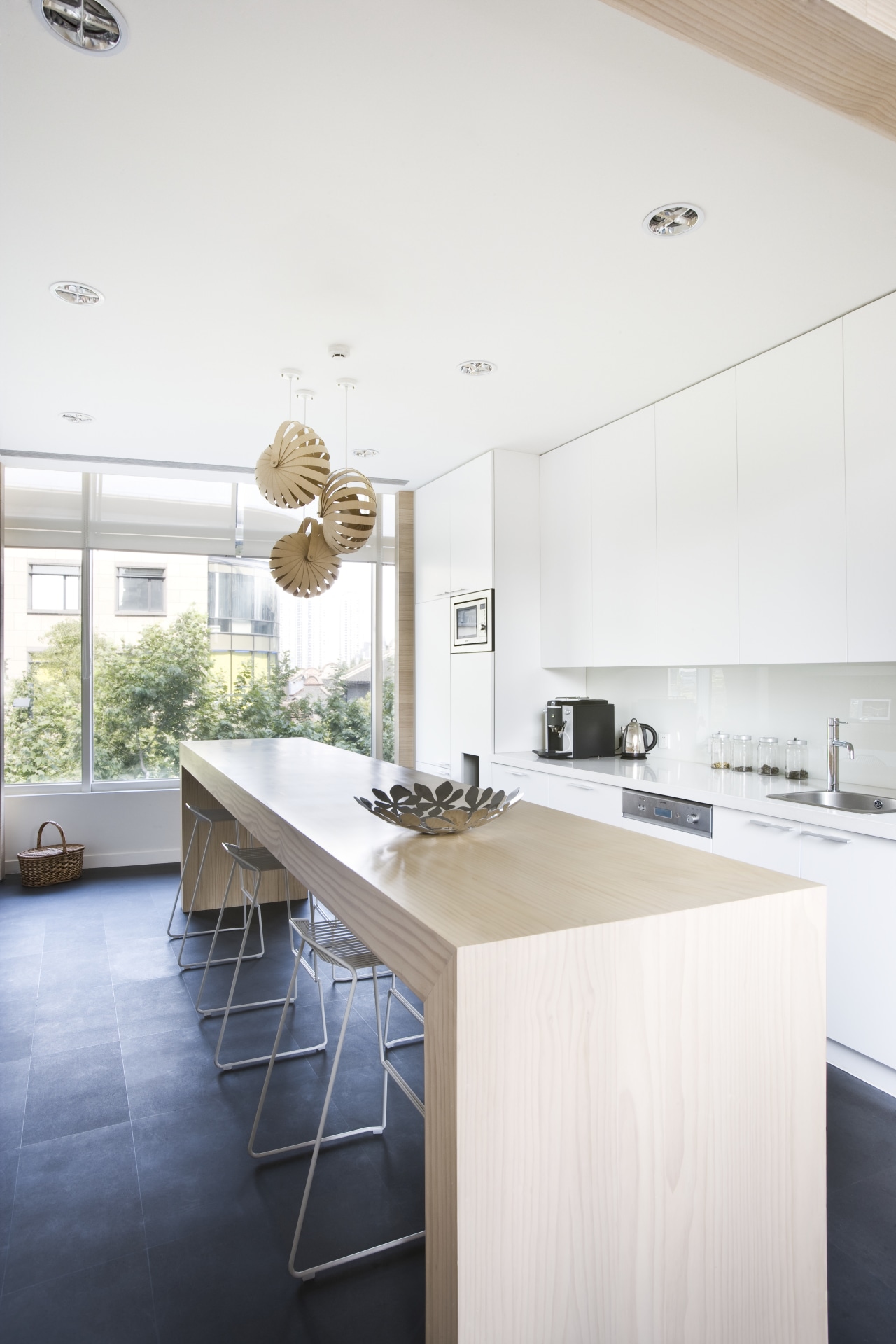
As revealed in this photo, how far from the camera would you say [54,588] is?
5.48 metres

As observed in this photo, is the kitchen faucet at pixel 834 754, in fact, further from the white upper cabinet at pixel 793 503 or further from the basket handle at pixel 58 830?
the basket handle at pixel 58 830

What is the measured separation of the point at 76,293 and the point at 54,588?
3121 mm

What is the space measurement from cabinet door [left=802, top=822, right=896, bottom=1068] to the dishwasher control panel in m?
0.48

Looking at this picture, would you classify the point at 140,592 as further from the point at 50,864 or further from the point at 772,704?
the point at 772,704

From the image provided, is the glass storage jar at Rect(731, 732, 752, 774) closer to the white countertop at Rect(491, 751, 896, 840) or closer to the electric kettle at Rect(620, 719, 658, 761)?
the white countertop at Rect(491, 751, 896, 840)

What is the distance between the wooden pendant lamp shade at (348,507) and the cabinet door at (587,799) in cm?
157

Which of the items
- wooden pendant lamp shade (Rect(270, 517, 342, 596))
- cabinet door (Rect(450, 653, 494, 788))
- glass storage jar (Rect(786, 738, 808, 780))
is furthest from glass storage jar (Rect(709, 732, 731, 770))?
wooden pendant lamp shade (Rect(270, 517, 342, 596))

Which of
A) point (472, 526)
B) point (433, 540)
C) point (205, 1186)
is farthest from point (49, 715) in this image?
point (205, 1186)

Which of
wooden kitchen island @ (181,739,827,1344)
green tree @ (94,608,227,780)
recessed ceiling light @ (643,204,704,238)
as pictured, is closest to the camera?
wooden kitchen island @ (181,739,827,1344)

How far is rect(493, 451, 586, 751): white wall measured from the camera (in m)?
4.64

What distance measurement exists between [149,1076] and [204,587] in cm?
377

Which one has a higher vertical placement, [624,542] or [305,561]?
[624,542]

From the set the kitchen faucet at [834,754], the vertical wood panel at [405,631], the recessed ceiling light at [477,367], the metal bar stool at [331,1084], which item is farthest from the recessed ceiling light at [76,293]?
the kitchen faucet at [834,754]

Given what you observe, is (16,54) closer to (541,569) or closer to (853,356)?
(853,356)
